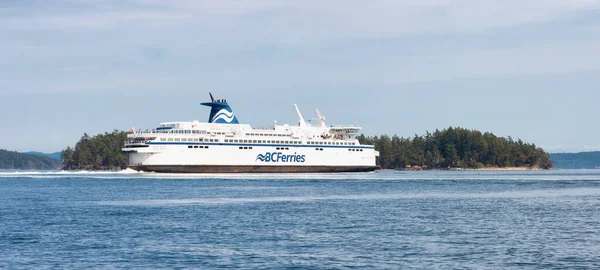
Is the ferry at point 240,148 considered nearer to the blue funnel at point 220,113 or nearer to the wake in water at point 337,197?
the blue funnel at point 220,113

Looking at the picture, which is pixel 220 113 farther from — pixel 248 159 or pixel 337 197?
pixel 337 197

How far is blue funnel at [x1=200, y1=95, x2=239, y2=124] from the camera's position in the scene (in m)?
128

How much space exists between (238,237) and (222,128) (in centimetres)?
9099

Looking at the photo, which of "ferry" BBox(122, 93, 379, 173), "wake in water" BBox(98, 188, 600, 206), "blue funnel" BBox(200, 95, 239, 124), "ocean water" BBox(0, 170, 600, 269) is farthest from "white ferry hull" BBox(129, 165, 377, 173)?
"ocean water" BBox(0, 170, 600, 269)

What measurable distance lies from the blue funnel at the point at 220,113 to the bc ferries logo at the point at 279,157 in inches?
298

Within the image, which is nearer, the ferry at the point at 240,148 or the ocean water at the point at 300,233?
the ocean water at the point at 300,233

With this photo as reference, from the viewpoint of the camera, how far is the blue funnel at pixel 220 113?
421 ft

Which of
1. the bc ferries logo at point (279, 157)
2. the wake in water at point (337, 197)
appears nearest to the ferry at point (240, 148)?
the bc ferries logo at point (279, 157)

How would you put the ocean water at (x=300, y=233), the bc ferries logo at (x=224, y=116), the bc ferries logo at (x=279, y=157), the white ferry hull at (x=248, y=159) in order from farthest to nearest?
the bc ferries logo at (x=224, y=116) < the bc ferries logo at (x=279, y=157) < the white ferry hull at (x=248, y=159) < the ocean water at (x=300, y=233)

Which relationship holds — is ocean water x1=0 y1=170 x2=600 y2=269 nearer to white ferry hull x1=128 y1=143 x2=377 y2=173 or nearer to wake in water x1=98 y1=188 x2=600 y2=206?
wake in water x1=98 y1=188 x2=600 y2=206

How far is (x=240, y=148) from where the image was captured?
124688 millimetres

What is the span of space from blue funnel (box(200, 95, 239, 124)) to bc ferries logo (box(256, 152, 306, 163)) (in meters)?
7.57

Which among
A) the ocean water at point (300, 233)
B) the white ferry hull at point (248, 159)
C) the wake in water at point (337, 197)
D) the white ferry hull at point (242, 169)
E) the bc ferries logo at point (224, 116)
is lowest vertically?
the ocean water at point (300, 233)

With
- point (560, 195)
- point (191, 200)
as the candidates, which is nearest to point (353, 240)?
point (191, 200)
